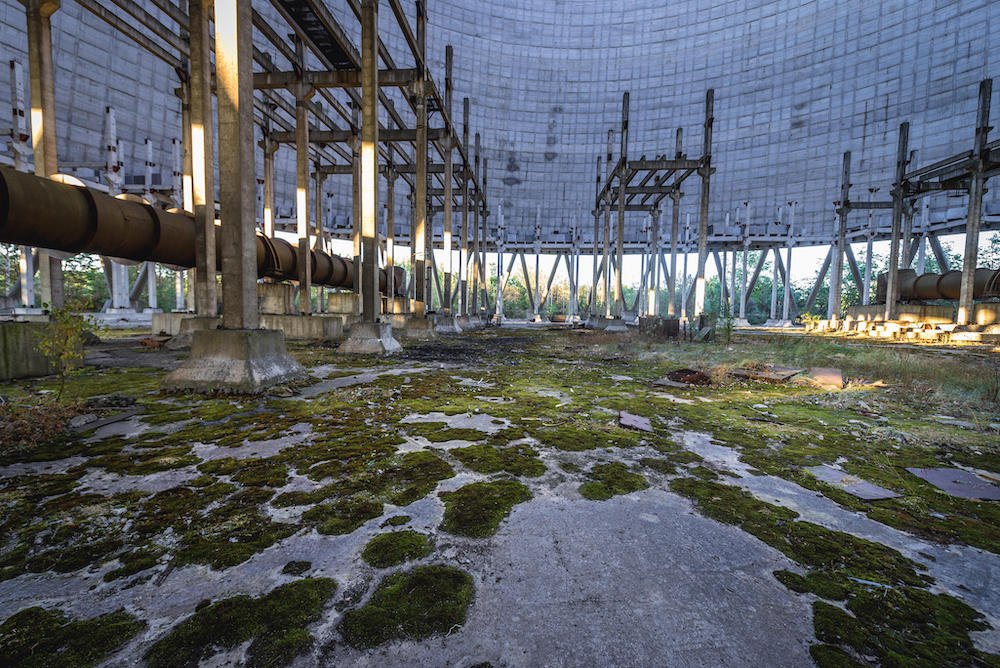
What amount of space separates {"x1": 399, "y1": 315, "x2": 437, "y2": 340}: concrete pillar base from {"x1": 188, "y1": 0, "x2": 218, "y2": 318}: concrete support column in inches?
234

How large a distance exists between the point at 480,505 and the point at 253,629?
40.2 inches

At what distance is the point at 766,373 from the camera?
590 cm

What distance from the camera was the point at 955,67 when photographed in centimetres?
2347

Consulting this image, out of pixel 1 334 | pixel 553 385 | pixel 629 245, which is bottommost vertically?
pixel 553 385

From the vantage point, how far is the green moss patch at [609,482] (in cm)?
212

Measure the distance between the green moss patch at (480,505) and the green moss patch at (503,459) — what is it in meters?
0.18

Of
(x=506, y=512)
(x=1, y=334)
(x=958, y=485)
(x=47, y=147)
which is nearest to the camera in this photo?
(x=506, y=512)

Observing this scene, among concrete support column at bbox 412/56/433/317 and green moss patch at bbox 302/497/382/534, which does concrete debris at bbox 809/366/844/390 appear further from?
concrete support column at bbox 412/56/433/317

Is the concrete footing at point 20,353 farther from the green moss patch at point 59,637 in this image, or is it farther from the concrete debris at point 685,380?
the concrete debris at point 685,380

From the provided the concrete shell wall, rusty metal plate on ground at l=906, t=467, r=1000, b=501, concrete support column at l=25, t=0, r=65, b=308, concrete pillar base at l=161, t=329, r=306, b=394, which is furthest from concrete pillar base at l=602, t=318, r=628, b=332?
concrete support column at l=25, t=0, r=65, b=308

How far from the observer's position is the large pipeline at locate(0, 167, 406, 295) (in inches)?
186

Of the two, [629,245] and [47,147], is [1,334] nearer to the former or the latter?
[47,147]

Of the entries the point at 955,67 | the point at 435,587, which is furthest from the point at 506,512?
the point at 955,67

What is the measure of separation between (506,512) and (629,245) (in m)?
31.6
